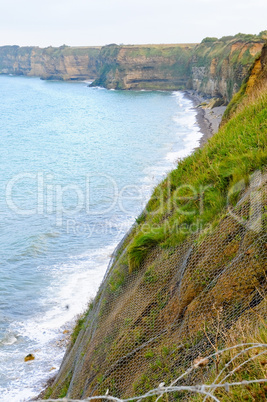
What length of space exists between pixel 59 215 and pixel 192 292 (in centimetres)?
1885

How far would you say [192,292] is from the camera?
5.58m

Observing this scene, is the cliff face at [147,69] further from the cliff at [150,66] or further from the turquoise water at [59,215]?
the turquoise water at [59,215]

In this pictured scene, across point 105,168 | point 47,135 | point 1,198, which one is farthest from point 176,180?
point 47,135

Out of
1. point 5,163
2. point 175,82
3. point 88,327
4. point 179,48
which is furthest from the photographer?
point 179,48

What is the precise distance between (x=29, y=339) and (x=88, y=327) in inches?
232

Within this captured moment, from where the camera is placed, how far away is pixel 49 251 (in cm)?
1945

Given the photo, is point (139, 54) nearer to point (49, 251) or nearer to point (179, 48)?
point (179, 48)
